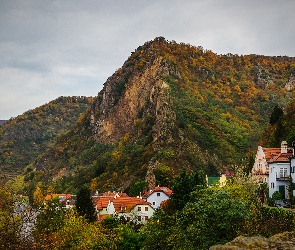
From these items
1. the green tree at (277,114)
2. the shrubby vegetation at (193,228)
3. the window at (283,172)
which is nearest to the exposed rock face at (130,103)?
the green tree at (277,114)

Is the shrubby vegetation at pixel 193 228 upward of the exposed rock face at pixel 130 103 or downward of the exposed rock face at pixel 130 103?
downward

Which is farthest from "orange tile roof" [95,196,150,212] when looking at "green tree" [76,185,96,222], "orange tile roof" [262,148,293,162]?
"orange tile roof" [262,148,293,162]

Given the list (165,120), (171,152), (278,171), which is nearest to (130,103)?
(165,120)

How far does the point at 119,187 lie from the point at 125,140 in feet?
115

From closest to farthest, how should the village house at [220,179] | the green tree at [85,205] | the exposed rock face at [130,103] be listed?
the green tree at [85,205] → the village house at [220,179] → the exposed rock face at [130,103]

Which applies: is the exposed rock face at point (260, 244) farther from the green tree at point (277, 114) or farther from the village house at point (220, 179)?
the green tree at point (277, 114)

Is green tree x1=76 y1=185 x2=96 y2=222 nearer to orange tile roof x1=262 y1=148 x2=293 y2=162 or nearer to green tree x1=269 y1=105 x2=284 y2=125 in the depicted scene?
orange tile roof x1=262 y1=148 x2=293 y2=162

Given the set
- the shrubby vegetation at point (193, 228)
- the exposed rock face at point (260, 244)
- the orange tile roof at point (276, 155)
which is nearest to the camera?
the exposed rock face at point (260, 244)

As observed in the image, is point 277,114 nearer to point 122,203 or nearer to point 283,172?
Answer: point 283,172

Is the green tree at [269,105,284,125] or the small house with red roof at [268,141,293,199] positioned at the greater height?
the green tree at [269,105,284,125]

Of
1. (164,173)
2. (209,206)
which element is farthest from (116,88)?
(209,206)

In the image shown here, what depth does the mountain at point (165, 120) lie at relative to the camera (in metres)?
113

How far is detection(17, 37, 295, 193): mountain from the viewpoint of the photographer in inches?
4435

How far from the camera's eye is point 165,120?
397 ft
